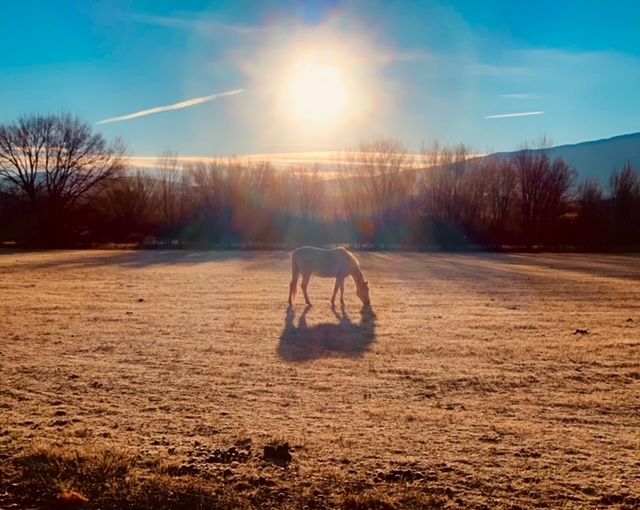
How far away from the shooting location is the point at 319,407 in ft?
22.2

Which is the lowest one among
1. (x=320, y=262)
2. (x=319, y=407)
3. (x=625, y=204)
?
(x=319, y=407)

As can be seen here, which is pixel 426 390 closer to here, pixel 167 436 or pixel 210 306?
pixel 167 436

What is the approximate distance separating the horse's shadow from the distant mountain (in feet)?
468

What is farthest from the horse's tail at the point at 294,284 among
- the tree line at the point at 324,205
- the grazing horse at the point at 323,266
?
the tree line at the point at 324,205

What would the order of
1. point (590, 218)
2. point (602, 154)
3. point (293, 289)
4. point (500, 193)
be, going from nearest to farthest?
point (293, 289), point (590, 218), point (500, 193), point (602, 154)

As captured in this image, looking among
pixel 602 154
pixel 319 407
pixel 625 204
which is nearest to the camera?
pixel 319 407

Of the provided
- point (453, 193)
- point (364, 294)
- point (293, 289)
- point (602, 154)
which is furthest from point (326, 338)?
point (602, 154)

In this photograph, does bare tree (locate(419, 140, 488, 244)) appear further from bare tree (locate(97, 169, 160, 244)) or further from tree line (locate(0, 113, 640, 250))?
bare tree (locate(97, 169, 160, 244))

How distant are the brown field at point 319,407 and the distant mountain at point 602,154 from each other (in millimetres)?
143431

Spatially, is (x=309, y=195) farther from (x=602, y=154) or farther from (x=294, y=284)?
(x=602, y=154)

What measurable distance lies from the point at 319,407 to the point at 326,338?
4502 millimetres

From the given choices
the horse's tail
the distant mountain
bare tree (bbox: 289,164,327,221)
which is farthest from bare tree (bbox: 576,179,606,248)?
the distant mountain

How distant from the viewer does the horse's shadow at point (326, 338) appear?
32.4 feet

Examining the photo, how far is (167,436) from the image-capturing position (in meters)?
5.67
